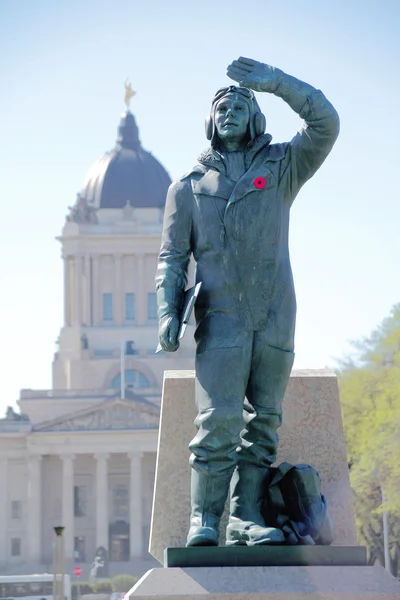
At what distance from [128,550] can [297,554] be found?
10822cm

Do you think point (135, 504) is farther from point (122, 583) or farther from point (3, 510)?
point (122, 583)

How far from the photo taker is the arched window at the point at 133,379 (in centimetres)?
13150

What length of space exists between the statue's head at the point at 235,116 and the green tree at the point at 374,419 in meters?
31.4

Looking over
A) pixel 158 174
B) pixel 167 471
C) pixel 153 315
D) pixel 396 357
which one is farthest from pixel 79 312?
pixel 167 471

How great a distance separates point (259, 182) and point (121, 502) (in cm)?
11103

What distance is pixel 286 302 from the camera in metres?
9.55

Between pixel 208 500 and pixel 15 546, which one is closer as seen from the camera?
pixel 208 500

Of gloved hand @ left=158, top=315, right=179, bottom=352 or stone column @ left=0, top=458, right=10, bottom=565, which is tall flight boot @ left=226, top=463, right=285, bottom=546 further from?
stone column @ left=0, top=458, right=10, bottom=565

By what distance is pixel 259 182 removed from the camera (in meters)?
9.55

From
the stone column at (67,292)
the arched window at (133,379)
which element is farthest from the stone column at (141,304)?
the stone column at (67,292)

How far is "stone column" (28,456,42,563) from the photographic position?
11300 centimetres

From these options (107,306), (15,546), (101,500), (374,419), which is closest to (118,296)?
(107,306)

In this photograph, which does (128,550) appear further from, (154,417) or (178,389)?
(178,389)

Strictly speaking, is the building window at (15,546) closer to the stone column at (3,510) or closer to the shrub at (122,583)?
the stone column at (3,510)
